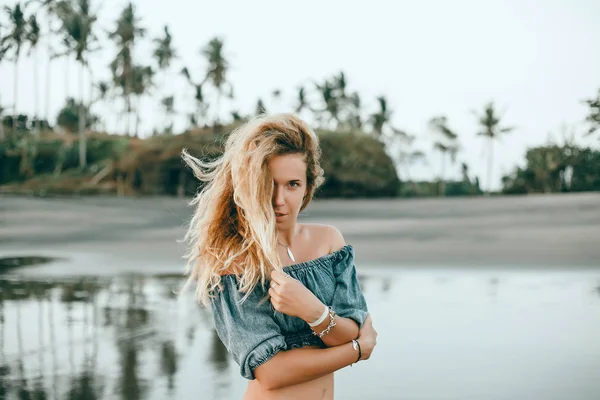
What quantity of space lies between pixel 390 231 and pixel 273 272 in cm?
1906

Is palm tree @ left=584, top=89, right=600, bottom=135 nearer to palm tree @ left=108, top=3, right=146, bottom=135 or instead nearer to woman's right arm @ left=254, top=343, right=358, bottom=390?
woman's right arm @ left=254, top=343, right=358, bottom=390

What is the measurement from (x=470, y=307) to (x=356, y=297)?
707cm


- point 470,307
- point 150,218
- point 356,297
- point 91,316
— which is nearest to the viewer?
point 356,297

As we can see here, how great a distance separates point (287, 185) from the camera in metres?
2.09

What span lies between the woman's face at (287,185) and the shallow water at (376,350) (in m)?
3.37

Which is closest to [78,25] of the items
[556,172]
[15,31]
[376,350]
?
[15,31]

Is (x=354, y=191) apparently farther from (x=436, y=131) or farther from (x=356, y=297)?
(x=356, y=297)

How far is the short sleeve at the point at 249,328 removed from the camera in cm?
203

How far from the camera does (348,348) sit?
Answer: 212cm

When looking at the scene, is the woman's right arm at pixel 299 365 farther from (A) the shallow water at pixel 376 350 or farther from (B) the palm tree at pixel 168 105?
Result: (B) the palm tree at pixel 168 105

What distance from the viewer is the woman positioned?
2.00 meters

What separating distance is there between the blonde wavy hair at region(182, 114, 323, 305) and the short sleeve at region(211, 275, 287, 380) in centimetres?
4

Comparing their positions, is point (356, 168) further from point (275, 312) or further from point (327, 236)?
point (275, 312)

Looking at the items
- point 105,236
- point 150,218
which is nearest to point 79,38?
point 150,218
